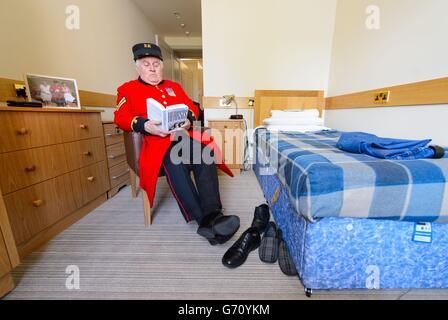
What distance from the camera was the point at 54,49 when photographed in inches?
65.8

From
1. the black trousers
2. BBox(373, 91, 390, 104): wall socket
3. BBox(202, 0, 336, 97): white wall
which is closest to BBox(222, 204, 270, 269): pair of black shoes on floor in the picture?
the black trousers

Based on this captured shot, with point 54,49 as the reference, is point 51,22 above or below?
above

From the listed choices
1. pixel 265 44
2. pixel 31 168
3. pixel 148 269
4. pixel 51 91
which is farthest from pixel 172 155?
pixel 265 44

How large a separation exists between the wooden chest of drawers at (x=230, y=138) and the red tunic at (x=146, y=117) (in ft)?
2.69

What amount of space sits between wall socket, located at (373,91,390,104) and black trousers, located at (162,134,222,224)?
1.43 m

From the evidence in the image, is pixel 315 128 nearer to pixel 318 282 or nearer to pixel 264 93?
pixel 264 93

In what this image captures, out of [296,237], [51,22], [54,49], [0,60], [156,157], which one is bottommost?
[296,237]

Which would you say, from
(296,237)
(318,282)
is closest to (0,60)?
(296,237)

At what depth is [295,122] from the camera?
2105 mm

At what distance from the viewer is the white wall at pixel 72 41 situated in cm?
133

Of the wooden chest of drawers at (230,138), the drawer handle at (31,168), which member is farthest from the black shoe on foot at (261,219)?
the drawer handle at (31,168)

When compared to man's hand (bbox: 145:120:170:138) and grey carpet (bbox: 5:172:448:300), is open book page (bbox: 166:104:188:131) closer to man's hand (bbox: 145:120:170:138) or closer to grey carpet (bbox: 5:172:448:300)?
man's hand (bbox: 145:120:170:138)

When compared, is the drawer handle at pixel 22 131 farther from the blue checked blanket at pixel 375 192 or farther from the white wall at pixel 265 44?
the white wall at pixel 265 44

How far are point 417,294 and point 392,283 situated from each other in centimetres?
12
